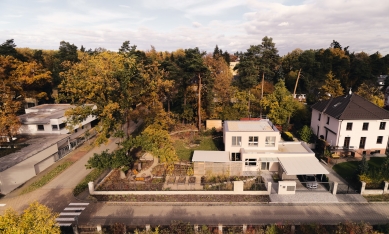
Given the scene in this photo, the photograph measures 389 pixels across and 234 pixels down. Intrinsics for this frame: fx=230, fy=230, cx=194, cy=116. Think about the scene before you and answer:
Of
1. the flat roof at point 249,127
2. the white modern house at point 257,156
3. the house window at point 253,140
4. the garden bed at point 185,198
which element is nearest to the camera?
the garden bed at point 185,198

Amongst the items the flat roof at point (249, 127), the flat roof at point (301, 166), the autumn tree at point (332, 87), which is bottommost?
the flat roof at point (301, 166)

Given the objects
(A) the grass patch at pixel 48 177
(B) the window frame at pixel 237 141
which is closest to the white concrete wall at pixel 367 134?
(B) the window frame at pixel 237 141

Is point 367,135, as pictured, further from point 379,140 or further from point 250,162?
point 250,162

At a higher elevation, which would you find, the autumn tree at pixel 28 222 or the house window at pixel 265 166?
the autumn tree at pixel 28 222

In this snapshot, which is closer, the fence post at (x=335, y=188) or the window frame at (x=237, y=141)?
the fence post at (x=335, y=188)

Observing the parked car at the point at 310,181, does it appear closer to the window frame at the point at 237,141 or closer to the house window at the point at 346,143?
the window frame at the point at 237,141

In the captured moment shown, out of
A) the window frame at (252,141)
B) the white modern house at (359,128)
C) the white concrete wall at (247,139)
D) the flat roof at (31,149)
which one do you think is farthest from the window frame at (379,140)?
the flat roof at (31,149)

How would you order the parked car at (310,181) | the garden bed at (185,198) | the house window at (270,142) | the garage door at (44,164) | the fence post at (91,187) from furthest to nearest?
the house window at (270,142) < the garage door at (44,164) < the parked car at (310,181) < the fence post at (91,187) < the garden bed at (185,198)

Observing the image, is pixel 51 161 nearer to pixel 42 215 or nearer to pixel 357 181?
pixel 42 215
